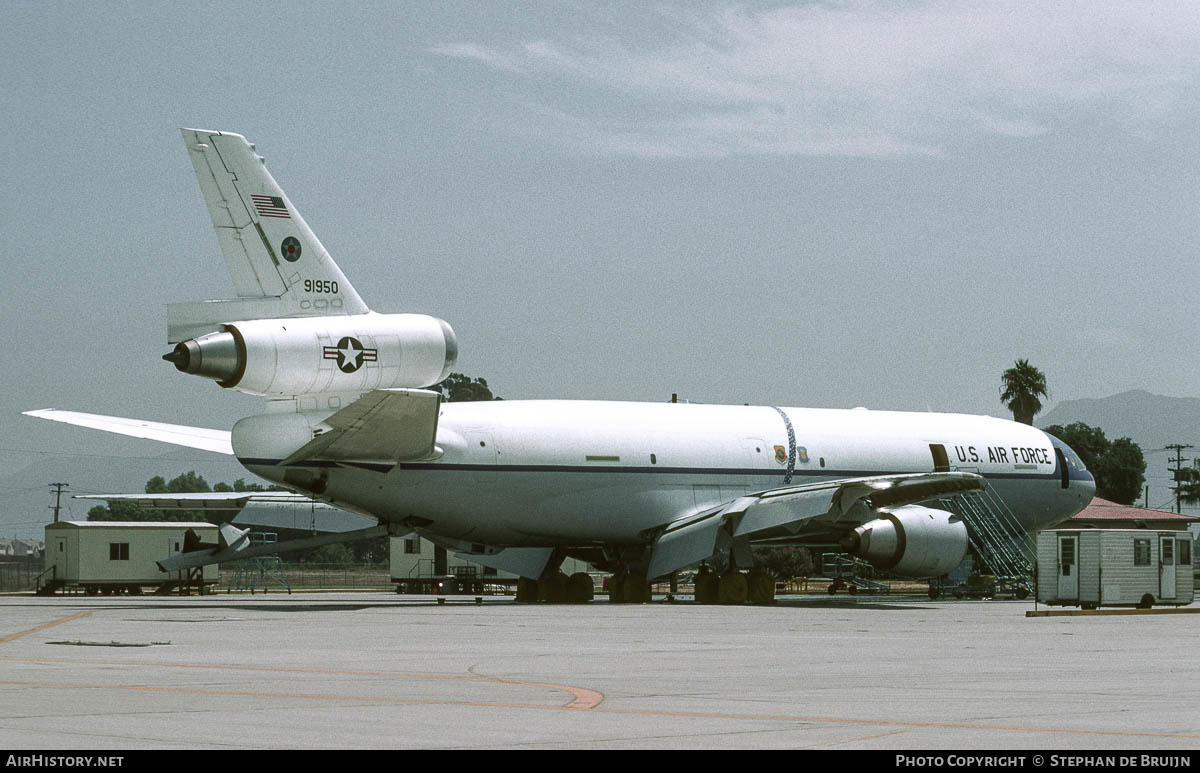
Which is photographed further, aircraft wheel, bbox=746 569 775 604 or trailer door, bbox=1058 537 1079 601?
aircraft wheel, bbox=746 569 775 604

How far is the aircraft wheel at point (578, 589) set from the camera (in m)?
40.4

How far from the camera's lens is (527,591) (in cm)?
4200

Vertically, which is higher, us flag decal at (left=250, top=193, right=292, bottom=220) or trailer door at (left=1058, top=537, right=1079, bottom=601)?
us flag decal at (left=250, top=193, right=292, bottom=220)

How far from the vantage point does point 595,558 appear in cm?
4212

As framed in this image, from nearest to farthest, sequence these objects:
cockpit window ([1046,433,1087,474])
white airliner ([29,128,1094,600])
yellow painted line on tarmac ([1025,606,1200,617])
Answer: white airliner ([29,128,1094,600]) < yellow painted line on tarmac ([1025,606,1200,617]) < cockpit window ([1046,433,1087,474])

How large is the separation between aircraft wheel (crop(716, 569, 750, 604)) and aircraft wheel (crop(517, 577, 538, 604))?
5.40 meters

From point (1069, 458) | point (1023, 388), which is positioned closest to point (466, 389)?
point (1023, 388)

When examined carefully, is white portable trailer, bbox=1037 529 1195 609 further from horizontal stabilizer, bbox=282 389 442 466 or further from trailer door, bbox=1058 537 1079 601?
horizontal stabilizer, bbox=282 389 442 466

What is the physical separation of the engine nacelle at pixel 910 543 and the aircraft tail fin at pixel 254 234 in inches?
542

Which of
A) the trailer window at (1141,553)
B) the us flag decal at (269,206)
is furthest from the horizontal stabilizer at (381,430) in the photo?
the trailer window at (1141,553)

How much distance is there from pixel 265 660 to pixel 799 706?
762 cm

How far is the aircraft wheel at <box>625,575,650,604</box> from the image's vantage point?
40.8 meters

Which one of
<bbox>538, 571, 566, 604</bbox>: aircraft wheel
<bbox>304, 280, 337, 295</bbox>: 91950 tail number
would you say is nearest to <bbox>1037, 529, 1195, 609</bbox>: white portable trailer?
<bbox>538, 571, 566, 604</bbox>: aircraft wheel
